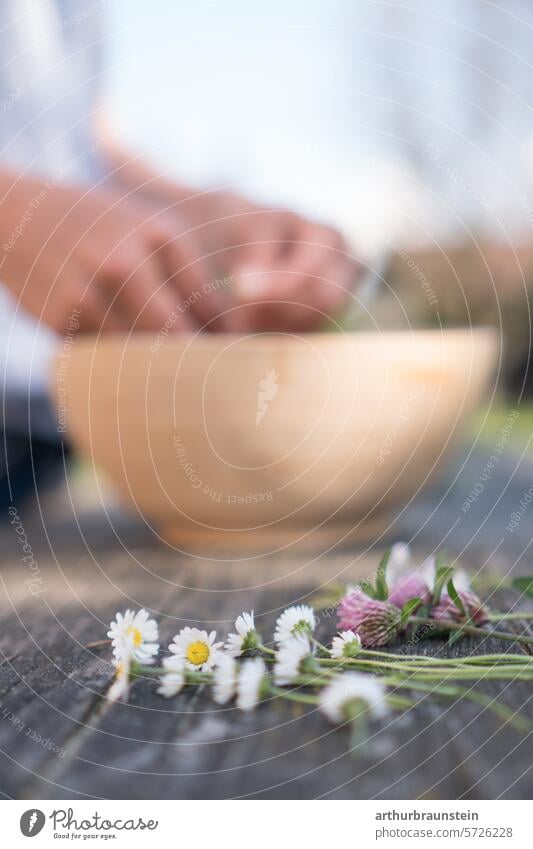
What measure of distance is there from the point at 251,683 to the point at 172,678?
2 cm

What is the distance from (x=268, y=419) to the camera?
1.29 feet

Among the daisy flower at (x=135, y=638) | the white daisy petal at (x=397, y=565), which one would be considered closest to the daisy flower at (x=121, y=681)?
the daisy flower at (x=135, y=638)

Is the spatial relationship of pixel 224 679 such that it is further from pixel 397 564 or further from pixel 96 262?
pixel 96 262

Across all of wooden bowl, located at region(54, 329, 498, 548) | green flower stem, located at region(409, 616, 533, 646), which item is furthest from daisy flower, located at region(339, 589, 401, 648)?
wooden bowl, located at region(54, 329, 498, 548)

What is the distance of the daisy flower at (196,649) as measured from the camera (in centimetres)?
24

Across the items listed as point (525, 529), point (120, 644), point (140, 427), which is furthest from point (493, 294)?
point (120, 644)

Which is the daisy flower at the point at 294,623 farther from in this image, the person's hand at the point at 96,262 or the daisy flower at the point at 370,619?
the person's hand at the point at 96,262

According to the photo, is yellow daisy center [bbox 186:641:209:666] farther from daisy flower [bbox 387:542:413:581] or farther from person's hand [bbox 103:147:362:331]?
person's hand [bbox 103:147:362:331]

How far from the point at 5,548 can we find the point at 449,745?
312 mm

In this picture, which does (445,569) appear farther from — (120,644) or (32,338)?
(32,338)

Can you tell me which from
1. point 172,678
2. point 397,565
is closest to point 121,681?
point 172,678

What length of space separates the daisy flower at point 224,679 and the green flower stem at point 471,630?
2.4 inches

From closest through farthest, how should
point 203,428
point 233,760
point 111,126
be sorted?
point 233,760
point 203,428
point 111,126
